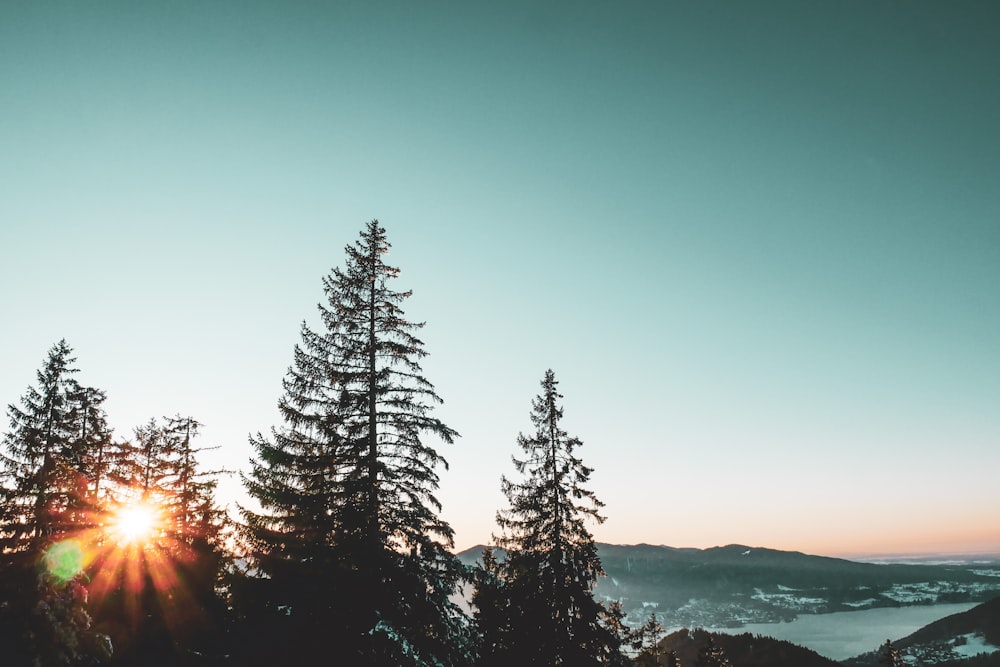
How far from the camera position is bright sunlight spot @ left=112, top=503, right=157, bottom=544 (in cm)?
2070

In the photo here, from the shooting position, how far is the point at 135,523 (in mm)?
21547

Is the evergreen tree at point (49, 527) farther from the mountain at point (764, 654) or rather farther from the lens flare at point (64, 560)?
the mountain at point (764, 654)

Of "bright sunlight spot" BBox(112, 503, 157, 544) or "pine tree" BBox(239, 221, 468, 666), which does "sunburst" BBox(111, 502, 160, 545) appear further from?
"pine tree" BBox(239, 221, 468, 666)

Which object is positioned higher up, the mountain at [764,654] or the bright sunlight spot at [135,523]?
the bright sunlight spot at [135,523]

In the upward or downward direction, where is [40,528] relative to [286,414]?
downward

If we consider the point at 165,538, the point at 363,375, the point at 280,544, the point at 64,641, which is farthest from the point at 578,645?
the point at 165,538

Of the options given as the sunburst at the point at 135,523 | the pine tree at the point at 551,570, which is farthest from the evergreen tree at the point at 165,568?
the pine tree at the point at 551,570

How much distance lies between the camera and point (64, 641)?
37.7 ft

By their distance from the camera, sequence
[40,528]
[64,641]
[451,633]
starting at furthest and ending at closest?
[40,528]
[451,633]
[64,641]

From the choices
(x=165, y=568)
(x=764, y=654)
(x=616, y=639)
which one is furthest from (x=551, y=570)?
(x=764, y=654)

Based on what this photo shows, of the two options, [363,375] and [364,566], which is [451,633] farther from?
[363,375]

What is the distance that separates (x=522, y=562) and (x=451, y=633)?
21.2 ft

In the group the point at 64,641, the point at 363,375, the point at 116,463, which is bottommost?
the point at 64,641

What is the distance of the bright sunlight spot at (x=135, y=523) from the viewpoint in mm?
20703
